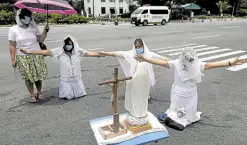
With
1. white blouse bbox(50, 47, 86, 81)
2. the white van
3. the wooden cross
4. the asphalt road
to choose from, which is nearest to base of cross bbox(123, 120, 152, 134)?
the wooden cross

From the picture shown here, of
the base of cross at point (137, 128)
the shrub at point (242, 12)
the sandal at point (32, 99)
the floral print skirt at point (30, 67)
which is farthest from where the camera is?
the shrub at point (242, 12)

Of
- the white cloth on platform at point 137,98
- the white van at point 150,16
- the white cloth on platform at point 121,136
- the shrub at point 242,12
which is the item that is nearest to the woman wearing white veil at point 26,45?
the white cloth on platform at point 121,136

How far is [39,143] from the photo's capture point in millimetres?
4398

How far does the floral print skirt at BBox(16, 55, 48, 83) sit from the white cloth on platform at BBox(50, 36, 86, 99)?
42cm

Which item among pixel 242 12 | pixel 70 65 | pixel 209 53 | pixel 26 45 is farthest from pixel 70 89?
pixel 242 12

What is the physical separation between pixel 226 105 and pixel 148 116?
2.92 meters

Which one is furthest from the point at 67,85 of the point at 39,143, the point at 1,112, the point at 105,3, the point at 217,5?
the point at 105,3

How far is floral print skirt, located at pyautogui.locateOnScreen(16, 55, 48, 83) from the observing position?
18.8 ft

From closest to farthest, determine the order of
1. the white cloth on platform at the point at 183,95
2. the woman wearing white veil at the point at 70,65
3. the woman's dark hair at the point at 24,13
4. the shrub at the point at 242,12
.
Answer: the white cloth on platform at the point at 183,95 < the woman's dark hair at the point at 24,13 < the woman wearing white veil at the point at 70,65 < the shrub at the point at 242,12

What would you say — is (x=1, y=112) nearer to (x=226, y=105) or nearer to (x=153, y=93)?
(x=153, y=93)

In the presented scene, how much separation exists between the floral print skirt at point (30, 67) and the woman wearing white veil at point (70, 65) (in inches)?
15.4

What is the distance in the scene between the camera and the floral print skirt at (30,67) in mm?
5719

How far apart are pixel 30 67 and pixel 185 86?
341 cm

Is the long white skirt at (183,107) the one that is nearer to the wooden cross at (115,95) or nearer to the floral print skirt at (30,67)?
the wooden cross at (115,95)
